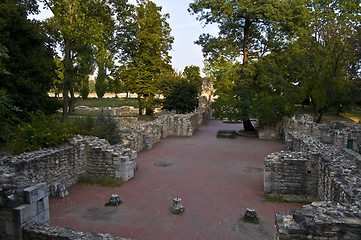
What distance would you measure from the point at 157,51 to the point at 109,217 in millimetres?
28334

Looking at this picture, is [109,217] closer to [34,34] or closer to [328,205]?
[328,205]

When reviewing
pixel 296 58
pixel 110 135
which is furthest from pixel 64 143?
pixel 296 58

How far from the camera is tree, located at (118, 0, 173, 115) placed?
32.3 m

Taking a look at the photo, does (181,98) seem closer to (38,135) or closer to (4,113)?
(38,135)

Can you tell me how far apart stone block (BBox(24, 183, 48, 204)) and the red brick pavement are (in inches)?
67.1

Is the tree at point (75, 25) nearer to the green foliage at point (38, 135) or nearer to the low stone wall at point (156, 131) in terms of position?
the low stone wall at point (156, 131)

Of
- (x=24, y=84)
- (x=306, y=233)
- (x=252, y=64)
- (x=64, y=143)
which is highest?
(x=252, y=64)

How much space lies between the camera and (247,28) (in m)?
22.9

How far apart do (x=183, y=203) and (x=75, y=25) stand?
56.7 ft

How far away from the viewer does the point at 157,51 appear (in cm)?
3369

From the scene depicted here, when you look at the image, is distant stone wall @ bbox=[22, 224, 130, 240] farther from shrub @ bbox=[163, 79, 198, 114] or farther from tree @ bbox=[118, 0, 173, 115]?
tree @ bbox=[118, 0, 173, 115]

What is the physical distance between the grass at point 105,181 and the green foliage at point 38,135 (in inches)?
74.8

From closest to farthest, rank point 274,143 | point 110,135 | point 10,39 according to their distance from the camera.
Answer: point 110,135 → point 10,39 → point 274,143

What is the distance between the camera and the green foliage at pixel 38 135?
383 inches
